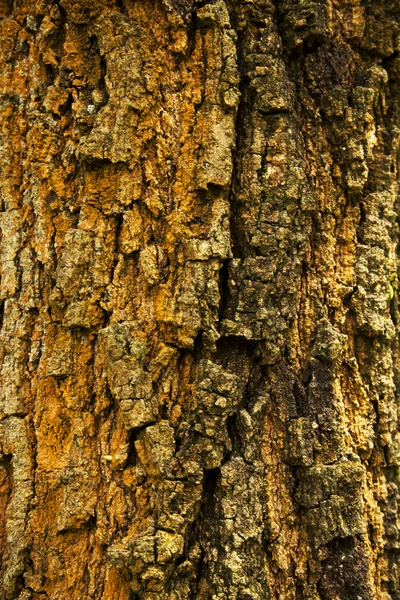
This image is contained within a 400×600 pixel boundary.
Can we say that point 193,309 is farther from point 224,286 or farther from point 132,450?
point 132,450

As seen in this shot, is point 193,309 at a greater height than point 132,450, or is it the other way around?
point 193,309

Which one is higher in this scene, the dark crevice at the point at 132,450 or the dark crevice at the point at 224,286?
the dark crevice at the point at 224,286

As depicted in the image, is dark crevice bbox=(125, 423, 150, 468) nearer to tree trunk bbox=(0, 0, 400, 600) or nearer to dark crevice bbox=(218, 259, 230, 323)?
tree trunk bbox=(0, 0, 400, 600)

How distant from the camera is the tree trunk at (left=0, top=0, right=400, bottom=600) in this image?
65.1 inches

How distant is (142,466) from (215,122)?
1023mm

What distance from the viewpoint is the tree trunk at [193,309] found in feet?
5.42

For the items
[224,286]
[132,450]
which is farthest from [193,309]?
[132,450]

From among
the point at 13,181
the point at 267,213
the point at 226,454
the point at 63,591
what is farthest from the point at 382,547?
the point at 13,181

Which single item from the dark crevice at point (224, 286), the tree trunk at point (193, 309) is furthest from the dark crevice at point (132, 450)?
the dark crevice at point (224, 286)

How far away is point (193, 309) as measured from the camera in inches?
66.0

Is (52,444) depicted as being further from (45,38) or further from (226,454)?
(45,38)

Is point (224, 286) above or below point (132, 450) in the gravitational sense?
above

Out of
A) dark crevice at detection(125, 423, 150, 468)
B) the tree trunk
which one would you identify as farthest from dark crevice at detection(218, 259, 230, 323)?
dark crevice at detection(125, 423, 150, 468)

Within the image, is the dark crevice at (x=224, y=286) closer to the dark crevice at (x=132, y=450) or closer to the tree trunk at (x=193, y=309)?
the tree trunk at (x=193, y=309)
